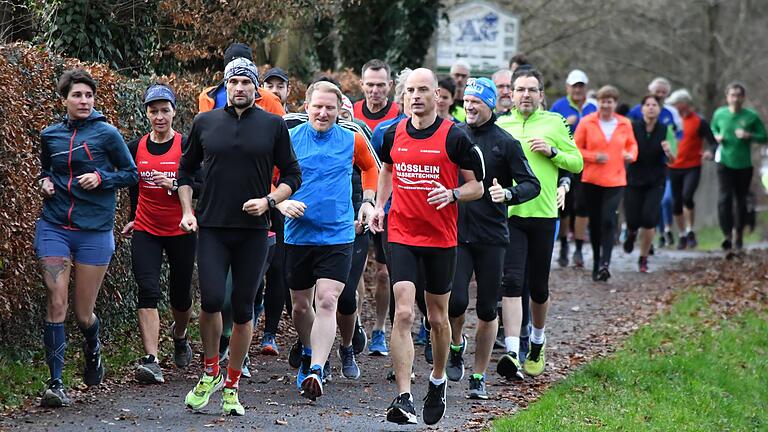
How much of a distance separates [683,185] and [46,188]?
1457cm

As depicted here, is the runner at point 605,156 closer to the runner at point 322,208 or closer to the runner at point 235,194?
the runner at point 322,208

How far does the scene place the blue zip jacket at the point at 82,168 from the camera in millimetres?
8492

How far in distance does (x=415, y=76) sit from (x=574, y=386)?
3070 millimetres

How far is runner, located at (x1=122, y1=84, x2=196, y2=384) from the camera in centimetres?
935

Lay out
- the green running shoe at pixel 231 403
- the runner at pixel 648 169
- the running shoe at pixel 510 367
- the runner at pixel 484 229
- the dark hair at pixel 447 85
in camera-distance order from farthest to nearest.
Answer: the runner at pixel 648 169
the dark hair at pixel 447 85
the running shoe at pixel 510 367
the runner at pixel 484 229
the green running shoe at pixel 231 403

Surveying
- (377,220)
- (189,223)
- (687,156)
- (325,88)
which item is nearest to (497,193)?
(377,220)

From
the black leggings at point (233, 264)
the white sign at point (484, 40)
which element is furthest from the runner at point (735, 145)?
the black leggings at point (233, 264)

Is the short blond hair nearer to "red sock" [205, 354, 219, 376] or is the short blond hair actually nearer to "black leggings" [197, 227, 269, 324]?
"black leggings" [197, 227, 269, 324]

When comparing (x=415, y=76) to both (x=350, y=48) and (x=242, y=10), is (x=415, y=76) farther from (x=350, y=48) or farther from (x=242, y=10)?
(x=350, y=48)

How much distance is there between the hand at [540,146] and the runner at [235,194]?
9.13 ft

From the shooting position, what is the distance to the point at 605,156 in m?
16.0

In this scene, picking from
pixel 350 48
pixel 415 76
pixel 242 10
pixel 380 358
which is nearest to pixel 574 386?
pixel 380 358

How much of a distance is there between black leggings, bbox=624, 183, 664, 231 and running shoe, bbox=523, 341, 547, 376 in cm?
744

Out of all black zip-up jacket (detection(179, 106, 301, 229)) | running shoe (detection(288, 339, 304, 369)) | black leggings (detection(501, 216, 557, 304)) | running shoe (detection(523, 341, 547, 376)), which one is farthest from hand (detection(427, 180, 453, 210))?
running shoe (detection(523, 341, 547, 376))
